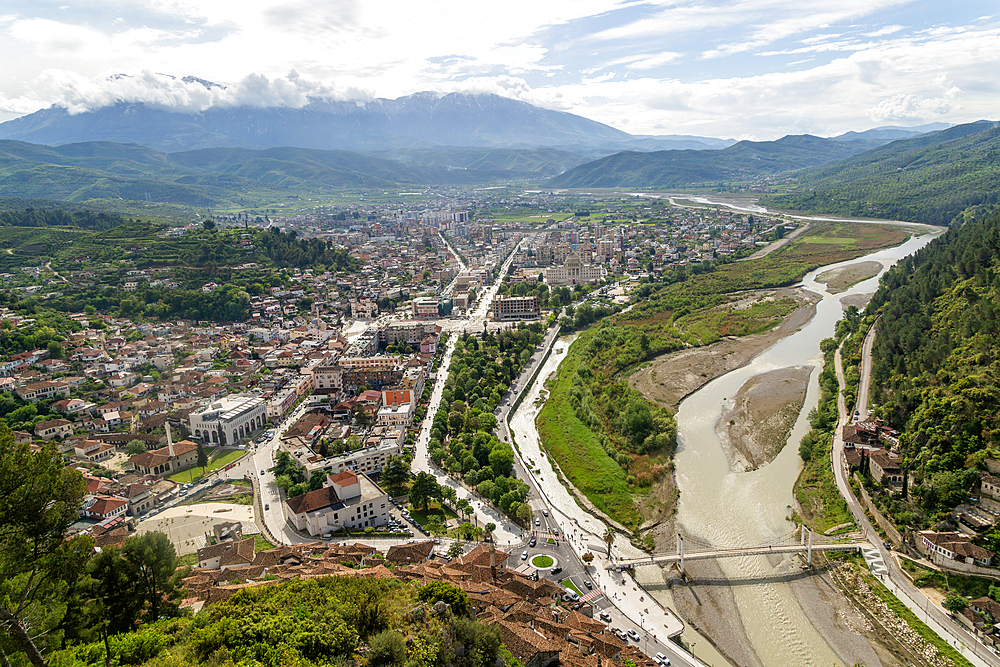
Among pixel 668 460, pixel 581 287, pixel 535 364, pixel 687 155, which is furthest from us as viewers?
pixel 687 155

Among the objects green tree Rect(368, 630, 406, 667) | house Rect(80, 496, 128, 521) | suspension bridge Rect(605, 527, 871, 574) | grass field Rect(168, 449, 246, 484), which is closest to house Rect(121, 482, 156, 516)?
house Rect(80, 496, 128, 521)

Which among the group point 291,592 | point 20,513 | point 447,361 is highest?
point 20,513

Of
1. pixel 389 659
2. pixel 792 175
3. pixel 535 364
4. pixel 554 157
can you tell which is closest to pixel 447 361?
pixel 535 364

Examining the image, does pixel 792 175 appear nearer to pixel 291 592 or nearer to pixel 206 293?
pixel 206 293

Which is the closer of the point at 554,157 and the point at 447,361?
the point at 447,361

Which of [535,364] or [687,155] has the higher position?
[687,155]
